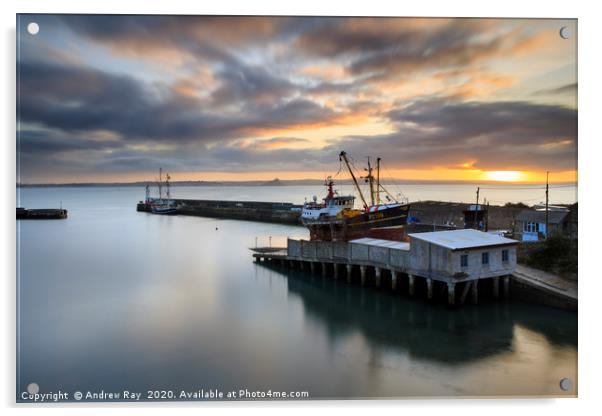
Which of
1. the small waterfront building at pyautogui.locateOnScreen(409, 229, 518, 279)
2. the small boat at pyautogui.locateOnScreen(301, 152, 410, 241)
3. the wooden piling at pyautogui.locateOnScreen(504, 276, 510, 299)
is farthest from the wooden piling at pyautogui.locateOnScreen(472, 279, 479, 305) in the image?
the small boat at pyautogui.locateOnScreen(301, 152, 410, 241)

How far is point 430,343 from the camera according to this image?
1140 centimetres

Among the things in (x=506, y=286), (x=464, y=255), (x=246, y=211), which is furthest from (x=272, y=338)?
(x=246, y=211)

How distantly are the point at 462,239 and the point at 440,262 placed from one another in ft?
3.13

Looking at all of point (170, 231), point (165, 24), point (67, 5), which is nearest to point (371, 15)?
point (165, 24)

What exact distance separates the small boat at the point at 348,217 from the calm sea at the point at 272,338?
217 centimetres

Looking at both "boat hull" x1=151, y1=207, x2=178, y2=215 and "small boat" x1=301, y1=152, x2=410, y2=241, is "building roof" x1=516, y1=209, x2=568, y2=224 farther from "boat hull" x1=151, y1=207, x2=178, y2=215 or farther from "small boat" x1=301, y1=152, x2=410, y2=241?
"boat hull" x1=151, y1=207, x2=178, y2=215

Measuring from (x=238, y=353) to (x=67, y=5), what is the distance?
796cm

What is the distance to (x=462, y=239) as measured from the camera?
1362cm

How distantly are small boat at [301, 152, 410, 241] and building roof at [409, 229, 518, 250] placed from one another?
5727 mm

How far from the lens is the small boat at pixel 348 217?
19.9 metres

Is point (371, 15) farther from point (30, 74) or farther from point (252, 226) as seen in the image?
point (252, 226)

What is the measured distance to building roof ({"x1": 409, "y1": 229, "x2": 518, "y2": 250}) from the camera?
13.2m

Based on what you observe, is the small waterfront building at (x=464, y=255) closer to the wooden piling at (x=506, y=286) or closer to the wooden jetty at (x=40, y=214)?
the wooden piling at (x=506, y=286)

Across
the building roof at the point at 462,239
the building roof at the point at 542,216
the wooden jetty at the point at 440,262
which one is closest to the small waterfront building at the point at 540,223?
the building roof at the point at 542,216
